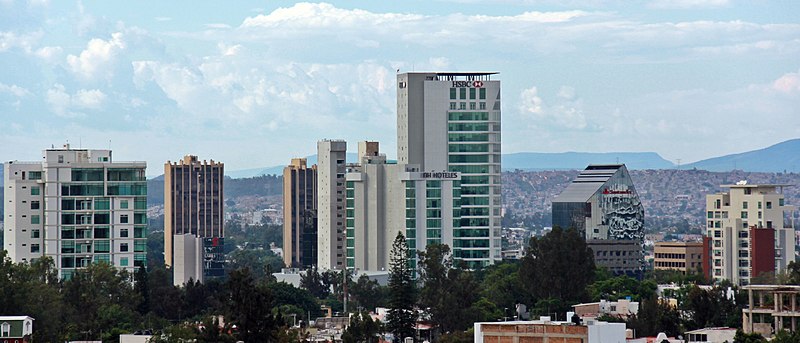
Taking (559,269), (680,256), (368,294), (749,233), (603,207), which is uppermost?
(603,207)

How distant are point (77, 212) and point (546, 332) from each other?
5515cm

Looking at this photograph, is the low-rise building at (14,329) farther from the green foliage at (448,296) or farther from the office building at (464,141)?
the office building at (464,141)

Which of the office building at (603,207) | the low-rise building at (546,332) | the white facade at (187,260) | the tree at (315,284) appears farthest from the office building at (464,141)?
the low-rise building at (546,332)

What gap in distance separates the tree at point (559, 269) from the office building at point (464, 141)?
120 ft

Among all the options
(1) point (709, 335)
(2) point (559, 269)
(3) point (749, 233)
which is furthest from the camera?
(3) point (749, 233)

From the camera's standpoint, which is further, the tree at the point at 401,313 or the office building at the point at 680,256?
the office building at the point at 680,256

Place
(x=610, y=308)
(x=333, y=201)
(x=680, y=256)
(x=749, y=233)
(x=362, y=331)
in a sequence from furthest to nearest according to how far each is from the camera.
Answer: (x=680, y=256), (x=333, y=201), (x=749, y=233), (x=610, y=308), (x=362, y=331)

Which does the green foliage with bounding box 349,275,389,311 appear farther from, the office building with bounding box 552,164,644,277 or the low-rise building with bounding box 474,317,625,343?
the low-rise building with bounding box 474,317,625,343

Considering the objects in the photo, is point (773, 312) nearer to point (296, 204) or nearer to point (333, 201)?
point (333, 201)

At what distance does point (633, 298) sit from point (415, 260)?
36.9 meters

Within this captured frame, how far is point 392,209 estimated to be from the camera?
130 metres

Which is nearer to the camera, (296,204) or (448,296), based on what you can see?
(448,296)

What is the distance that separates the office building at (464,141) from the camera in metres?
130

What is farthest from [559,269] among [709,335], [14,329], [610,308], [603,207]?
[603,207]
